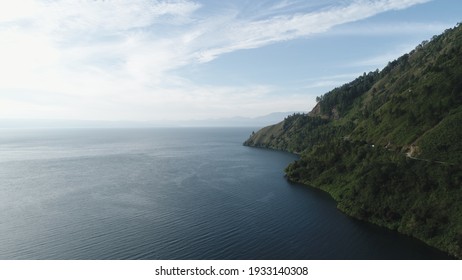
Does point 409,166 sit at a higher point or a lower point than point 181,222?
higher

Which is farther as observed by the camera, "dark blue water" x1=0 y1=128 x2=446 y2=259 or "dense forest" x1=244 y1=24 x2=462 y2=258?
"dense forest" x1=244 y1=24 x2=462 y2=258

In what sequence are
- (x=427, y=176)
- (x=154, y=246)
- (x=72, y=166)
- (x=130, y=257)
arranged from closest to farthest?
(x=130, y=257)
(x=154, y=246)
(x=427, y=176)
(x=72, y=166)

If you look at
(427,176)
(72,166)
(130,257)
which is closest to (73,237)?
(130,257)

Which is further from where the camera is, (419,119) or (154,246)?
(419,119)

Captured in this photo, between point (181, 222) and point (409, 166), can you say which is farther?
point (409, 166)

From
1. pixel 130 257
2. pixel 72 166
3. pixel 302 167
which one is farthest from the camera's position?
pixel 72 166

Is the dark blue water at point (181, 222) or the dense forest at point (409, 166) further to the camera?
the dense forest at point (409, 166)

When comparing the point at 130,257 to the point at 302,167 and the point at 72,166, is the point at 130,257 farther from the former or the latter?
the point at 72,166

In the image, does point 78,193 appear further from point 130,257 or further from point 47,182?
point 130,257

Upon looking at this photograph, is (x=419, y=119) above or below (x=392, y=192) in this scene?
above

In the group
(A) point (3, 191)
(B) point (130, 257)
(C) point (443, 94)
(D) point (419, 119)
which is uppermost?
(C) point (443, 94)
